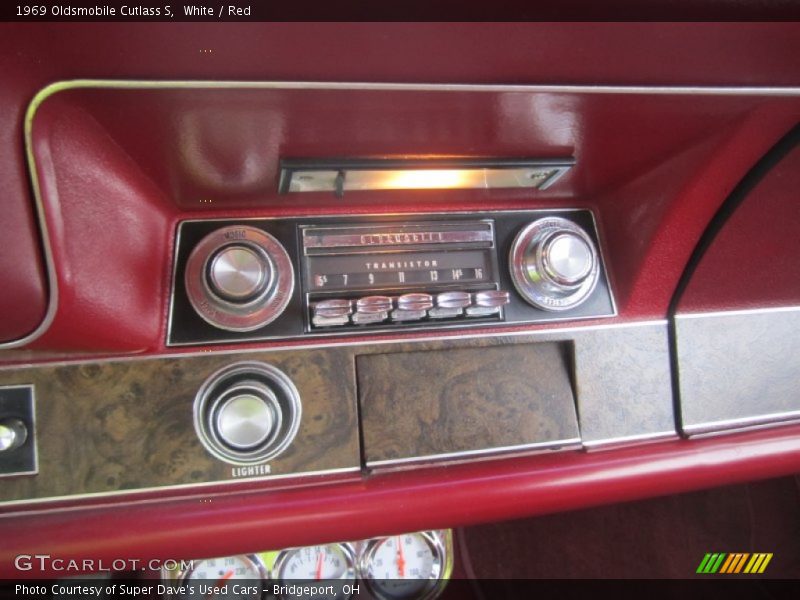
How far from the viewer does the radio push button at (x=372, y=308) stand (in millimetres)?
704

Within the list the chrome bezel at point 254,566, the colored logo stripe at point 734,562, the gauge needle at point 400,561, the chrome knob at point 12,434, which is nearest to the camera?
the chrome knob at point 12,434

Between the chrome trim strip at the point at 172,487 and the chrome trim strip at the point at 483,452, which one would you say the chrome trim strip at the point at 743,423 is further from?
the chrome trim strip at the point at 172,487

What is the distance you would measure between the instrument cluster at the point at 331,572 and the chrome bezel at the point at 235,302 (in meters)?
0.45

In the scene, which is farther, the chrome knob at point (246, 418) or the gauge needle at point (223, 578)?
the gauge needle at point (223, 578)

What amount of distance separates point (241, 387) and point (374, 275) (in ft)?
0.75

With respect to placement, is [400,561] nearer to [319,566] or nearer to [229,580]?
[319,566]

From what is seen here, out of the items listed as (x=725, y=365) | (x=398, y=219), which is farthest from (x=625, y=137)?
(x=725, y=365)

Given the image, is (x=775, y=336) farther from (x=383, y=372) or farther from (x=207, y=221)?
(x=207, y=221)

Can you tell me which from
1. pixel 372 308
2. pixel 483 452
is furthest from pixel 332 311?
pixel 483 452

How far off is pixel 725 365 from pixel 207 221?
0.81m

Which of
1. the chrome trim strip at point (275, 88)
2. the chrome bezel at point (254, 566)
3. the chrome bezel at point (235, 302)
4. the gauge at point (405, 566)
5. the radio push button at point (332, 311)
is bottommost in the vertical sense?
the gauge at point (405, 566)

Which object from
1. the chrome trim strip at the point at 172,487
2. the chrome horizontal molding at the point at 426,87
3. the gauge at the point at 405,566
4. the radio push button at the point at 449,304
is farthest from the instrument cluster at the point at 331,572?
the chrome horizontal molding at the point at 426,87

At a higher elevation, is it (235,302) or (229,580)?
(235,302)

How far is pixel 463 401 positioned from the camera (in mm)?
758
